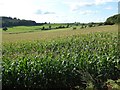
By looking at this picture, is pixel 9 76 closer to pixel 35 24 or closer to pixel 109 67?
pixel 109 67

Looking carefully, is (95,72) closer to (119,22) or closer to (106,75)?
(106,75)

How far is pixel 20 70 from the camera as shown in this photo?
32.8ft

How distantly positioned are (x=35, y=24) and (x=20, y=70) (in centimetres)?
Result: 8765

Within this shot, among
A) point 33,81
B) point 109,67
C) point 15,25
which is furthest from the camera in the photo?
point 15,25

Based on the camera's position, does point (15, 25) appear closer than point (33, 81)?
No

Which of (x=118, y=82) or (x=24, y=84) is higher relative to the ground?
(x=118, y=82)

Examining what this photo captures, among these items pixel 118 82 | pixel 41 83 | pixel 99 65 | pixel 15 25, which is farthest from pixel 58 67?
pixel 15 25

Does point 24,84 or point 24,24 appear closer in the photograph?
point 24,84

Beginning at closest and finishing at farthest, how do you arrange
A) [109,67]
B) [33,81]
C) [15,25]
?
1. [33,81]
2. [109,67]
3. [15,25]

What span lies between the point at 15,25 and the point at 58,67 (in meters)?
85.2

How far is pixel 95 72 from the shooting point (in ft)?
34.0

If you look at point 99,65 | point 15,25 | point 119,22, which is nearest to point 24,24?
point 15,25

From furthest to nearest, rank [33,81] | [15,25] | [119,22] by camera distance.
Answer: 1. [15,25]
2. [33,81]
3. [119,22]

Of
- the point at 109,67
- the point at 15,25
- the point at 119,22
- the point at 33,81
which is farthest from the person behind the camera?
the point at 15,25
